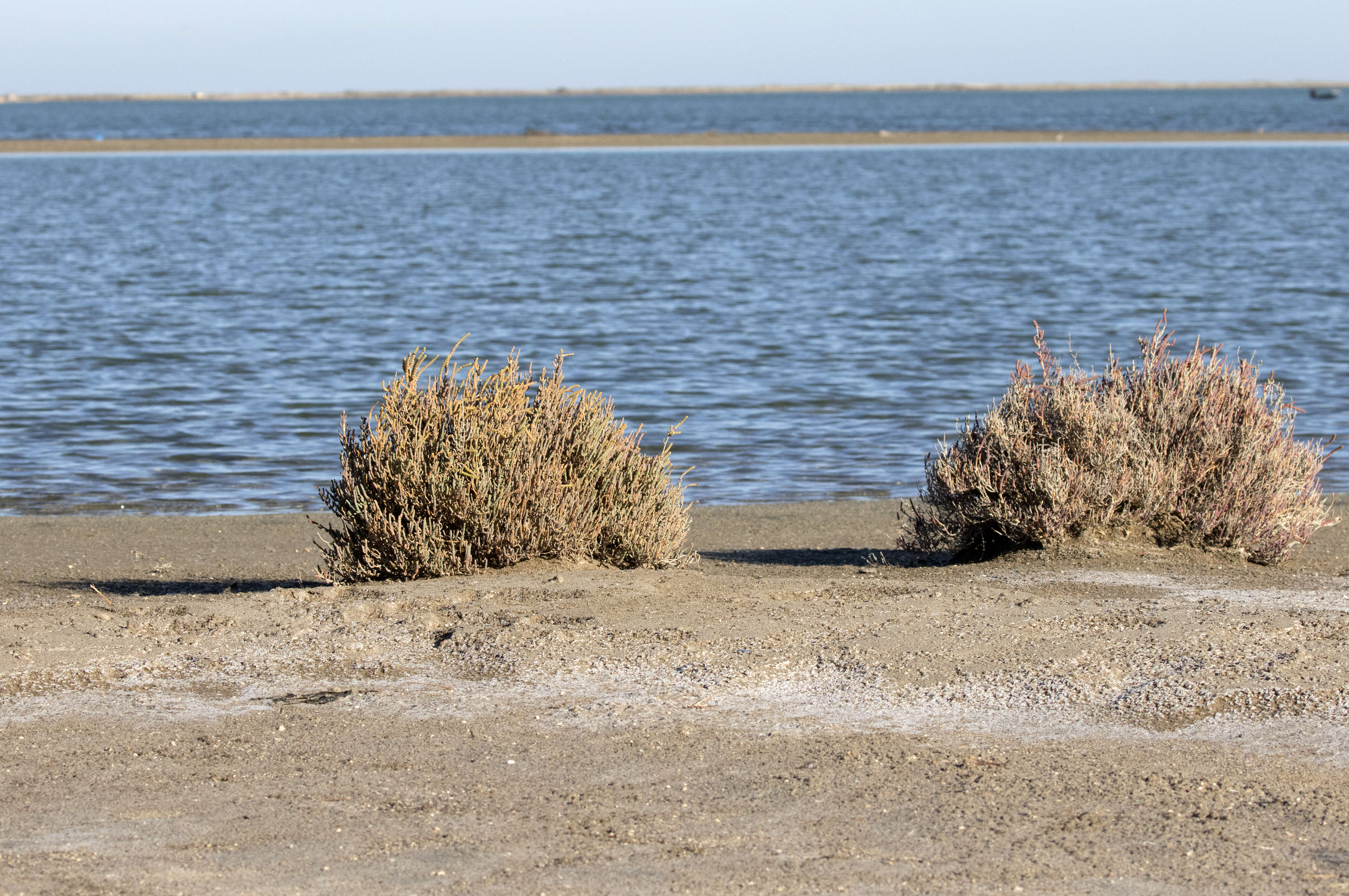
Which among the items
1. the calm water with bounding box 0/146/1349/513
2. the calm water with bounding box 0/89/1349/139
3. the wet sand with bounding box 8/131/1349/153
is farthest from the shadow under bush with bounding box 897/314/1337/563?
the calm water with bounding box 0/89/1349/139

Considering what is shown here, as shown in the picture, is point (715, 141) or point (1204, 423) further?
point (715, 141)

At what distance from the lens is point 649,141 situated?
92938 millimetres

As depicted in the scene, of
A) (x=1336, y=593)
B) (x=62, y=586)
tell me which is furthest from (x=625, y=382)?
(x=1336, y=593)

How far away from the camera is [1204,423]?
7.67 metres

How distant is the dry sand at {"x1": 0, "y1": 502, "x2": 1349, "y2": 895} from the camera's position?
409 centimetres

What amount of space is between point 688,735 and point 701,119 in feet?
426

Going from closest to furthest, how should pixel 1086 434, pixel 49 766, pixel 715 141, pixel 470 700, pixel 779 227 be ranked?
pixel 49 766 < pixel 470 700 < pixel 1086 434 < pixel 779 227 < pixel 715 141

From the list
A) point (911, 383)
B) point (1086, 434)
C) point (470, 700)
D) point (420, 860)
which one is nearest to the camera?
point (420, 860)

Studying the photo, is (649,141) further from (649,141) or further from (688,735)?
(688,735)

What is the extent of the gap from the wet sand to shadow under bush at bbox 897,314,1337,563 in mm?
80162

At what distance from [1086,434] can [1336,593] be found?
1.37 meters

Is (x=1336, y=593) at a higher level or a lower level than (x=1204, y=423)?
lower

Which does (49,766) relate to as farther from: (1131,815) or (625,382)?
(625,382)

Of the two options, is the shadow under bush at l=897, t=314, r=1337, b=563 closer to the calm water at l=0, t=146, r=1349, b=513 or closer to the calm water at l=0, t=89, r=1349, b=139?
the calm water at l=0, t=146, r=1349, b=513
